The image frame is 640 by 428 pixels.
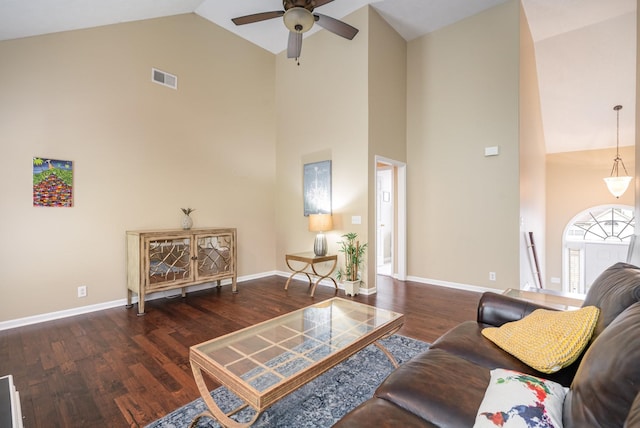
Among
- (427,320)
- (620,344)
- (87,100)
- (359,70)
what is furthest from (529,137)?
(87,100)

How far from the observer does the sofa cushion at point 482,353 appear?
1292 mm

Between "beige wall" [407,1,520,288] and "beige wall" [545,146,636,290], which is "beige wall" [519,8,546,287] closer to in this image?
"beige wall" [407,1,520,288]

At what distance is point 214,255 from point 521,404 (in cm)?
376

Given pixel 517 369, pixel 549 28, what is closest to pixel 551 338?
pixel 517 369

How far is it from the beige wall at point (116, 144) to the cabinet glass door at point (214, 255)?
53 cm

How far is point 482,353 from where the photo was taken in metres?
1.46

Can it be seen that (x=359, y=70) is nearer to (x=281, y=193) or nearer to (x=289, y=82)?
(x=289, y=82)

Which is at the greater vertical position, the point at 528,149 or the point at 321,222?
the point at 528,149

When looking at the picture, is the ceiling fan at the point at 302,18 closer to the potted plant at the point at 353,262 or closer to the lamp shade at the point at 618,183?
the potted plant at the point at 353,262

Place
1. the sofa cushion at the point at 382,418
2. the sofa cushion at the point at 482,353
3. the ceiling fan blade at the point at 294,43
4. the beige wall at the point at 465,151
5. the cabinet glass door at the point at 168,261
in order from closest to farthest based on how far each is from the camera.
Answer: the sofa cushion at the point at 382,418, the sofa cushion at the point at 482,353, the cabinet glass door at the point at 168,261, the ceiling fan blade at the point at 294,43, the beige wall at the point at 465,151

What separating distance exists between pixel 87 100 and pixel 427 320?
178 inches

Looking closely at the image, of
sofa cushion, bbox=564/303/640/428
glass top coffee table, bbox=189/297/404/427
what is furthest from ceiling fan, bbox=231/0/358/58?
sofa cushion, bbox=564/303/640/428

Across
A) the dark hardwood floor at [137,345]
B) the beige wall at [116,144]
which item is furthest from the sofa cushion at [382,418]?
the beige wall at [116,144]

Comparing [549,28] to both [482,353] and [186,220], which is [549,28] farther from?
[186,220]
